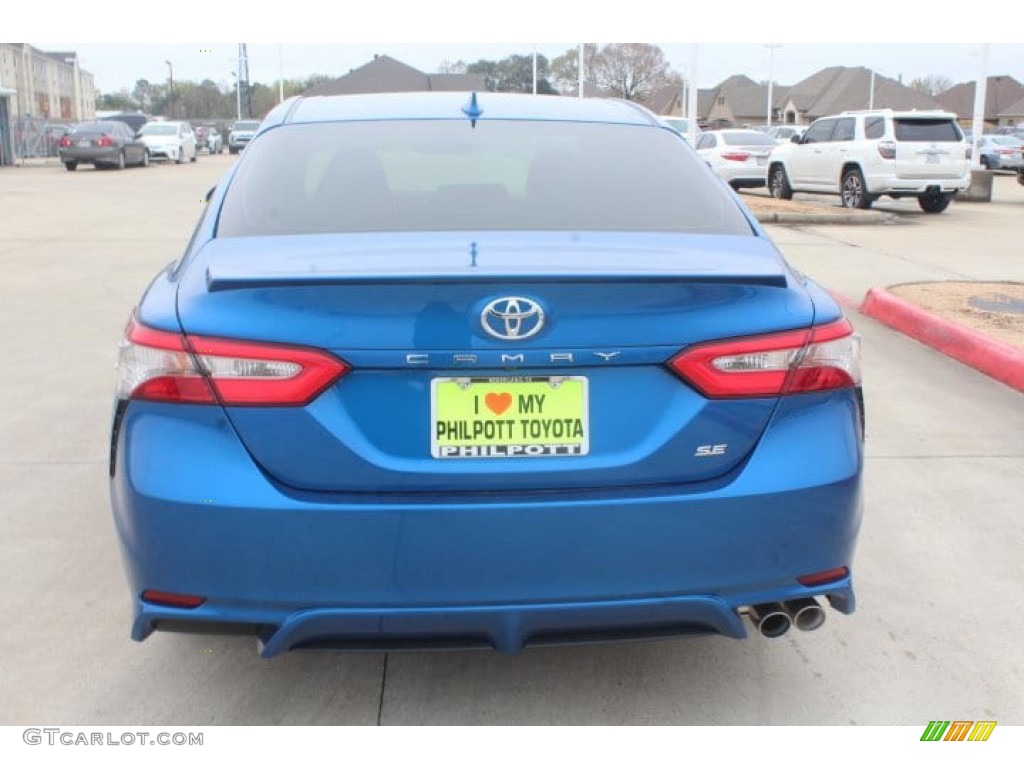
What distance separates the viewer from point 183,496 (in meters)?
2.49

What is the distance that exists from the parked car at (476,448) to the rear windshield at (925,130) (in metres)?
17.9

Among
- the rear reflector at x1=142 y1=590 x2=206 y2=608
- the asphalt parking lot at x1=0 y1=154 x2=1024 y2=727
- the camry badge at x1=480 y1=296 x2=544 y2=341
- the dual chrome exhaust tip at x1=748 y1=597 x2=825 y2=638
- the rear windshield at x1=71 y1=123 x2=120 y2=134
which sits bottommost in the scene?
the asphalt parking lot at x1=0 y1=154 x2=1024 y2=727

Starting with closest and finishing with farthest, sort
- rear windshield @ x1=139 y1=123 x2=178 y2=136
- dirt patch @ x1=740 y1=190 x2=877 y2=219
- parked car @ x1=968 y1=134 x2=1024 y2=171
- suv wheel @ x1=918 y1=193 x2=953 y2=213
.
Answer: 1. dirt patch @ x1=740 y1=190 x2=877 y2=219
2. suv wheel @ x1=918 y1=193 x2=953 y2=213
3. parked car @ x1=968 y1=134 x2=1024 y2=171
4. rear windshield @ x1=139 y1=123 x2=178 y2=136

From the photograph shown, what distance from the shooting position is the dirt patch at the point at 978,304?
797 centimetres

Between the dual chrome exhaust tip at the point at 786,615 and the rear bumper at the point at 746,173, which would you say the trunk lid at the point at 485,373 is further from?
the rear bumper at the point at 746,173

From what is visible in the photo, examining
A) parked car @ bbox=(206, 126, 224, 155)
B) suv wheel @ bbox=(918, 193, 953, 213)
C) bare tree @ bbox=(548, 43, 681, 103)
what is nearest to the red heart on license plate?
suv wheel @ bbox=(918, 193, 953, 213)

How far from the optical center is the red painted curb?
6754 millimetres

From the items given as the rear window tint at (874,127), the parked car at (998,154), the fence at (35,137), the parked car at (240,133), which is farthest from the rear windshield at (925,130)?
the parked car at (240,133)

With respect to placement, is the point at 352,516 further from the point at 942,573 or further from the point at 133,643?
the point at 942,573

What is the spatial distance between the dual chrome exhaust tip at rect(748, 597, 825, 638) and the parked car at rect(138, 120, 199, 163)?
132 feet

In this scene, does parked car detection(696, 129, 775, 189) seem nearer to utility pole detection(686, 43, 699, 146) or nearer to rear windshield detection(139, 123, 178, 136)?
utility pole detection(686, 43, 699, 146)
